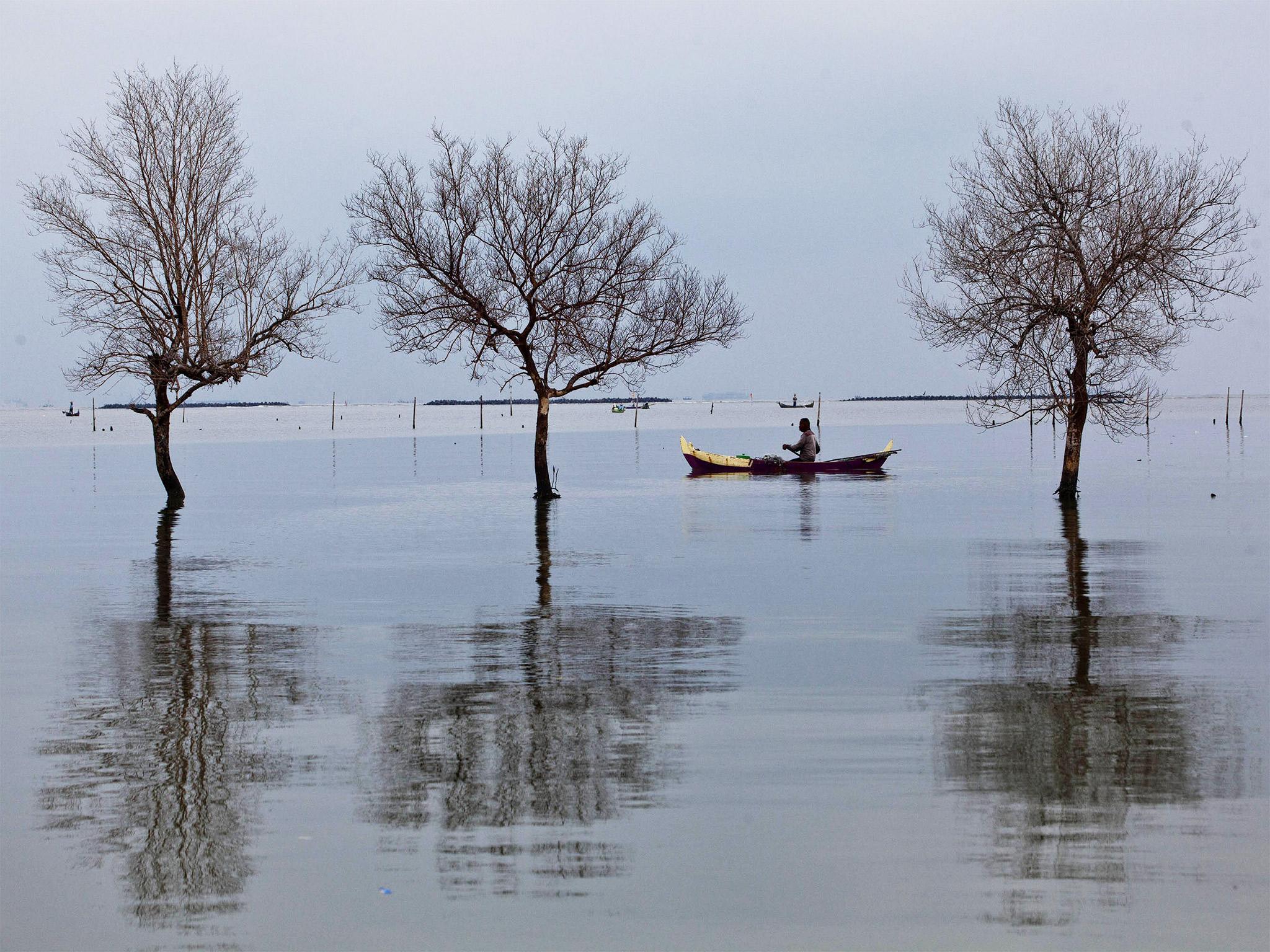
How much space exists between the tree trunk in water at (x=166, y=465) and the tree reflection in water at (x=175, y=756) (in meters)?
21.6

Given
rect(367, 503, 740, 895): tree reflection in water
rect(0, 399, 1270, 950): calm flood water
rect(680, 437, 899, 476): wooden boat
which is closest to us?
rect(0, 399, 1270, 950): calm flood water

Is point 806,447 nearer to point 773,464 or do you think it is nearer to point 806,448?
point 806,448

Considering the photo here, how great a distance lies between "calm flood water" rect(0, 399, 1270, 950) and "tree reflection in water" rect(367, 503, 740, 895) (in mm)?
38

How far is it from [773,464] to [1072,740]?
37258 mm

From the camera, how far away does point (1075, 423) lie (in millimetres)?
31188

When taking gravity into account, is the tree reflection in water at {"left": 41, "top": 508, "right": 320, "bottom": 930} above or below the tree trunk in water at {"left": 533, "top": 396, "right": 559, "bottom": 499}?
below

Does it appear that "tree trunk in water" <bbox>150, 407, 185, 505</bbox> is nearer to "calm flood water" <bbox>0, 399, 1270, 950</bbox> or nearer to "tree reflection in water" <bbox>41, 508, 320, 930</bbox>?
"calm flood water" <bbox>0, 399, 1270, 950</bbox>

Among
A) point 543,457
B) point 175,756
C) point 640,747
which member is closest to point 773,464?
point 543,457

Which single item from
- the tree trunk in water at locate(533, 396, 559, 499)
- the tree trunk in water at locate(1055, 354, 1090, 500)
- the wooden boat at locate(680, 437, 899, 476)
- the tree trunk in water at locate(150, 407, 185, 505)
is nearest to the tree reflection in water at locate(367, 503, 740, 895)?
the tree trunk in water at locate(1055, 354, 1090, 500)

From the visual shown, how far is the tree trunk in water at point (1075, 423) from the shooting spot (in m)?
30.1

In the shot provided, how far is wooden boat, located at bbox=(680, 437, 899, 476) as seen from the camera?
1820 inches

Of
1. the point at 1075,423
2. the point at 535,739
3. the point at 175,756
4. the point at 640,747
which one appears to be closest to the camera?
the point at 175,756

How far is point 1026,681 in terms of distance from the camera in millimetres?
11320

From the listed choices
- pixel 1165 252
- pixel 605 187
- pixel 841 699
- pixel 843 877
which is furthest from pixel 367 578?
pixel 1165 252
